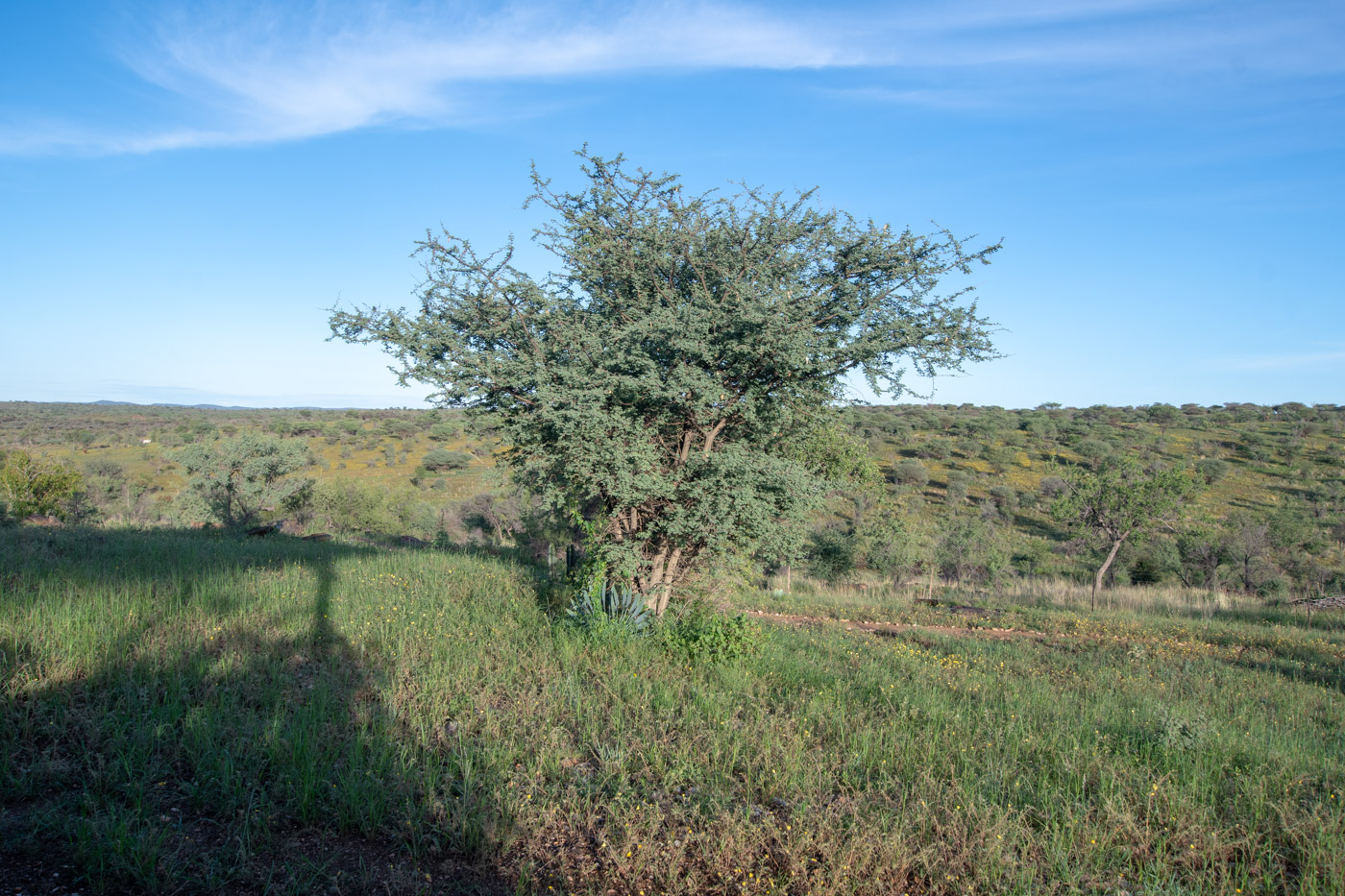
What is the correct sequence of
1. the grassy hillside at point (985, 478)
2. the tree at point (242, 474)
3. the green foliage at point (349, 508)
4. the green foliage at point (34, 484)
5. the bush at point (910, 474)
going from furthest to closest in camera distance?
the bush at point (910, 474), the green foliage at point (349, 508), the tree at point (242, 474), the grassy hillside at point (985, 478), the green foliage at point (34, 484)

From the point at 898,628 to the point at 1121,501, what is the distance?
39.2 feet

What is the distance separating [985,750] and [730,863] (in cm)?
231

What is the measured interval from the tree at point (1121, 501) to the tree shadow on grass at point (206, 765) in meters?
20.3

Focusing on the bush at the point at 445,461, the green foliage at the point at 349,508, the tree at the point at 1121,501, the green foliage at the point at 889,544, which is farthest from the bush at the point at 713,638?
the bush at the point at 445,461

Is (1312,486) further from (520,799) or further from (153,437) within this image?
(153,437)

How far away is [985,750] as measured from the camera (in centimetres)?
488

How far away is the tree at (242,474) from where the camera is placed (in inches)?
1068

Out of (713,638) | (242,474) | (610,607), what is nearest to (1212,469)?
(713,638)

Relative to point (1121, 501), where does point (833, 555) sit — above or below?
below

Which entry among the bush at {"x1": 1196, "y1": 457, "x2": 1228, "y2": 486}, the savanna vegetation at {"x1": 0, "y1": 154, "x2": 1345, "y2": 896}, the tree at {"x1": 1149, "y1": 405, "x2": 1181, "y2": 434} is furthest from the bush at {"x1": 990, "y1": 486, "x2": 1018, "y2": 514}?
the tree at {"x1": 1149, "y1": 405, "x2": 1181, "y2": 434}

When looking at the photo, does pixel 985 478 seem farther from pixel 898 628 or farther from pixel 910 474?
pixel 898 628

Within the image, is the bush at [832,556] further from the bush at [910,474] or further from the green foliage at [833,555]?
the bush at [910,474]

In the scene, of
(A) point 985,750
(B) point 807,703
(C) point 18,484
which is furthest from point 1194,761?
(C) point 18,484

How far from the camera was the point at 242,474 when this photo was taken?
91.4 ft
